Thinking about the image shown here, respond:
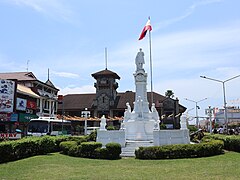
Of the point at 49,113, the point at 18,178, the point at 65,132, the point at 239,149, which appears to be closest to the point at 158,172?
the point at 18,178

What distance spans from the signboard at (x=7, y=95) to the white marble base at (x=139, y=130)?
22489 millimetres

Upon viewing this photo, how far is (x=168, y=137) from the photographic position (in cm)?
1981

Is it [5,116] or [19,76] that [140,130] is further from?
[19,76]

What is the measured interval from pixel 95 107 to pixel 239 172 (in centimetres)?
5071

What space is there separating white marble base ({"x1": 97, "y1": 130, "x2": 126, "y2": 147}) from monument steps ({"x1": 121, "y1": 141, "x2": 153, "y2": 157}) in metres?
0.65

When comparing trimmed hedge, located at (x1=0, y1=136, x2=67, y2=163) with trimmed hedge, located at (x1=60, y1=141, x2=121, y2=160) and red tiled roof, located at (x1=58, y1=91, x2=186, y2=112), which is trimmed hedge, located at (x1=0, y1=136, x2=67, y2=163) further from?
red tiled roof, located at (x1=58, y1=91, x2=186, y2=112)

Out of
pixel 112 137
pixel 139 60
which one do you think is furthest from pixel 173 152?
pixel 139 60

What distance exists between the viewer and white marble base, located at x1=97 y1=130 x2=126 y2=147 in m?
20.6

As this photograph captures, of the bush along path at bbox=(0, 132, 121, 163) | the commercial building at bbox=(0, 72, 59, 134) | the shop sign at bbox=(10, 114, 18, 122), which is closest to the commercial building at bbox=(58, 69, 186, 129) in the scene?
the commercial building at bbox=(0, 72, 59, 134)

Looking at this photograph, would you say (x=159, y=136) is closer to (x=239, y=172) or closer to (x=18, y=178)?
(x=239, y=172)

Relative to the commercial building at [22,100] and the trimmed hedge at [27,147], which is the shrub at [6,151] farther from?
the commercial building at [22,100]

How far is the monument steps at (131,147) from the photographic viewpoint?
18.8 metres

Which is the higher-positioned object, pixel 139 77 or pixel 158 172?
pixel 139 77

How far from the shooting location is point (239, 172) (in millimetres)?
10875
